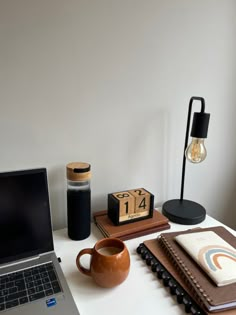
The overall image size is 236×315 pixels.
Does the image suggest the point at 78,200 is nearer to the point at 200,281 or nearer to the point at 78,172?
the point at 78,172


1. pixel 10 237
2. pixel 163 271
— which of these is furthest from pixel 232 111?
pixel 10 237

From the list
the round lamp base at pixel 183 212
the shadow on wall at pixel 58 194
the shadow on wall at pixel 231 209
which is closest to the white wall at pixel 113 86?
the shadow on wall at pixel 58 194

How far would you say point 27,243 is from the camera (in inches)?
29.9

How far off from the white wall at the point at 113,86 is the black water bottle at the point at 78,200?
0.29 feet

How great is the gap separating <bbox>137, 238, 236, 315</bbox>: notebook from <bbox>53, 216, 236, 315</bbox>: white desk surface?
13 millimetres

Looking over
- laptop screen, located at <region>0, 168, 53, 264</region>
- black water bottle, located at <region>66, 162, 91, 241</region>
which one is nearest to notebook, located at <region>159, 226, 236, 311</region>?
black water bottle, located at <region>66, 162, 91, 241</region>

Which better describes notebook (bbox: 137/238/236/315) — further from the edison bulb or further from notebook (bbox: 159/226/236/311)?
the edison bulb

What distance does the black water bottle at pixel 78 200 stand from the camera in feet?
2.81

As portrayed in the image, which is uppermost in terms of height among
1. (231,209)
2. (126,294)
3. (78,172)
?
(78,172)

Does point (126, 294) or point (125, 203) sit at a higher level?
point (125, 203)

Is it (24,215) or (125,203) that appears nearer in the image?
(24,215)

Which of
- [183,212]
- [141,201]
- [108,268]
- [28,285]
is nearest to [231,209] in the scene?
[183,212]

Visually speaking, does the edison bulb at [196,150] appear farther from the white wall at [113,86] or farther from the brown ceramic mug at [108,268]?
the brown ceramic mug at [108,268]

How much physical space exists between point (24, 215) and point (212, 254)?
0.51 metres
